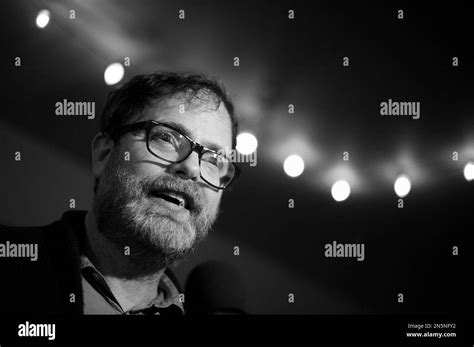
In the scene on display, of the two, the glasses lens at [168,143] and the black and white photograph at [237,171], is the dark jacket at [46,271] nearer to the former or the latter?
the black and white photograph at [237,171]

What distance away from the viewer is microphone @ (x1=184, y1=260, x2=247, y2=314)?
174cm

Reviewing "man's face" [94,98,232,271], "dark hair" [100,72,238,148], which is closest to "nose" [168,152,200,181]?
"man's face" [94,98,232,271]

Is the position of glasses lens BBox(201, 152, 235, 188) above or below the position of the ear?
below

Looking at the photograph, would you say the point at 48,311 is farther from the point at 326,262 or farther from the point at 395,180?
the point at 395,180

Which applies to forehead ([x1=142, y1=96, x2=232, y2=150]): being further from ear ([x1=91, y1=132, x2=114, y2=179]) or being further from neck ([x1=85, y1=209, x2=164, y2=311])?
neck ([x1=85, y1=209, x2=164, y2=311])

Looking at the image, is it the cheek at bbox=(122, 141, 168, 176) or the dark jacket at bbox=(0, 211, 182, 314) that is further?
the cheek at bbox=(122, 141, 168, 176)

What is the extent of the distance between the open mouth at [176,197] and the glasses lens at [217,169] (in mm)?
90

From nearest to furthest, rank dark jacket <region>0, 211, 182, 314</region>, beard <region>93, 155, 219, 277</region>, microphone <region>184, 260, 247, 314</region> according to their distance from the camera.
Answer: dark jacket <region>0, 211, 182, 314</region> < beard <region>93, 155, 219, 277</region> < microphone <region>184, 260, 247, 314</region>

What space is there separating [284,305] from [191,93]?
75cm

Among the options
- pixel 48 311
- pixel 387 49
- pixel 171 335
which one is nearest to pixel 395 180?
pixel 387 49

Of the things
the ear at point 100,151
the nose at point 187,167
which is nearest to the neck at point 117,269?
the ear at point 100,151

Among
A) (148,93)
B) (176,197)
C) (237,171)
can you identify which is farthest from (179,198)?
(148,93)

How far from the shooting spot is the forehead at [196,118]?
5.41 feet

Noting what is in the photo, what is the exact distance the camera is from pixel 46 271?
1.56m
